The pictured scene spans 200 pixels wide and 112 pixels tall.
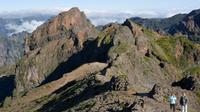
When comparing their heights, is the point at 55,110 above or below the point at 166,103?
below

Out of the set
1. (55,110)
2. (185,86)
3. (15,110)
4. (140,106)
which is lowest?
(15,110)

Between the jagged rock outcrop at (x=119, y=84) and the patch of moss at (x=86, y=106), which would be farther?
the jagged rock outcrop at (x=119, y=84)

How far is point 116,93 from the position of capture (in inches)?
4267

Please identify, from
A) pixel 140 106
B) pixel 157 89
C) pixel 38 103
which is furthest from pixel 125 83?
pixel 38 103

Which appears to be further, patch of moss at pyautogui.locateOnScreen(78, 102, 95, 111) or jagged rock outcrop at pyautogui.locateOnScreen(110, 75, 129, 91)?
jagged rock outcrop at pyautogui.locateOnScreen(110, 75, 129, 91)

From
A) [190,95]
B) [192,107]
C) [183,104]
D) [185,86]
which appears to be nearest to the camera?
[183,104]

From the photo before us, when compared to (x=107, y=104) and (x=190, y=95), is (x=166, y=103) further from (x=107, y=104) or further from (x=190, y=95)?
(x=190, y=95)

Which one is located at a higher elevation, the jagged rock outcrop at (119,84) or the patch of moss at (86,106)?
the jagged rock outcrop at (119,84)

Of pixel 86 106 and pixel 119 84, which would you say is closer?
pixel 86 106

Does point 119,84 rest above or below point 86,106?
above

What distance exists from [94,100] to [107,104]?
30.3 feet

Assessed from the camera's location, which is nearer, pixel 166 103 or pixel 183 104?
pixel 183 104

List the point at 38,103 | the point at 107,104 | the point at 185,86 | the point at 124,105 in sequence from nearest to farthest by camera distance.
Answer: the point at 124,105 < the point at 107,104 < the point at 185,86 < the point at 38,103

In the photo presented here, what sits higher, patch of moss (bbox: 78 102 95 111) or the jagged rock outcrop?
the jagged rock outcrop
